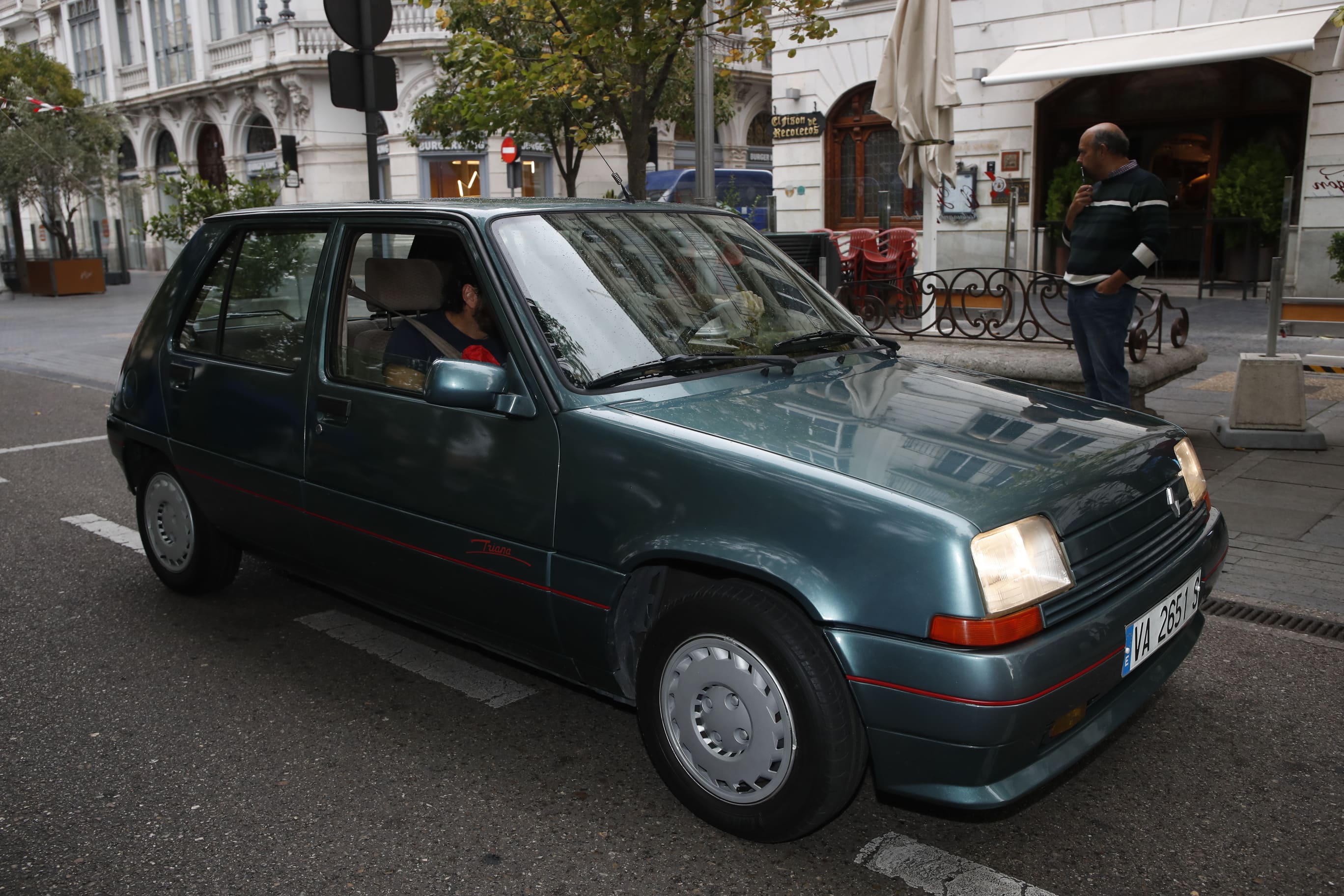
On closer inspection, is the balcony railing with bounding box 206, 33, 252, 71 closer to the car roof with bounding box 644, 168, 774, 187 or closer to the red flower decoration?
the car roof with bounding box 644, 168, 774, 187

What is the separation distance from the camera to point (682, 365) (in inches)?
131

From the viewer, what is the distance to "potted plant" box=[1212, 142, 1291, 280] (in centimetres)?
1620

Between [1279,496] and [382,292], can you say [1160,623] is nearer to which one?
[382,292]

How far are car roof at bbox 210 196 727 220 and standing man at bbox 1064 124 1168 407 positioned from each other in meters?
2.84

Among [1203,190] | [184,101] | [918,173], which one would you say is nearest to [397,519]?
[918,173]

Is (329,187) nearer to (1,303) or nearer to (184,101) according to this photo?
(184,101)

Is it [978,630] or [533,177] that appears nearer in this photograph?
[978,630]

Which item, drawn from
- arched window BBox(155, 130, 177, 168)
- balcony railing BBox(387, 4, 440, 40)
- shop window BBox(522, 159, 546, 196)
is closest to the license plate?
shop window BBox(522, 159, 546, 196)

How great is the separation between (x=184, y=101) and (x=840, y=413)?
129 ft

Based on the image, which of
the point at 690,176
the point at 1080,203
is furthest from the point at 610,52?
the point at 690,176

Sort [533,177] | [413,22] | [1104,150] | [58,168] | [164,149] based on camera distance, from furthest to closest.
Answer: [164,149] < [533,177] < [413,22] < [58,168] < [1104,150]

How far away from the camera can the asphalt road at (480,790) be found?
2795 mm

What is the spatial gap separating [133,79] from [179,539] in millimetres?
40339

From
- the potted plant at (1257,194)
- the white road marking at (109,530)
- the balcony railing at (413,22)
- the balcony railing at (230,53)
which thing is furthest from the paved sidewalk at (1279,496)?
the balcony railing at (230,53)
